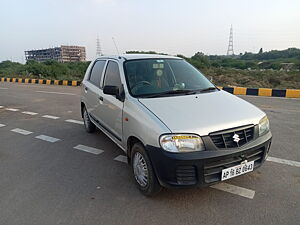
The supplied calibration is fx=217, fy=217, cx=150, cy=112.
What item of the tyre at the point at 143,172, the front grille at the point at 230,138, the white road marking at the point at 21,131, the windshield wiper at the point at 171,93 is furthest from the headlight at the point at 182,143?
the white road marking at the point at 21,131

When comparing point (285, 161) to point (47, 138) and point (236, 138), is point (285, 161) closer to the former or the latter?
point (236, 138)

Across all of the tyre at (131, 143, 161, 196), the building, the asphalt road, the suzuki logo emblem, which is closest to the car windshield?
the tyre at (131, 143, 161, 196)

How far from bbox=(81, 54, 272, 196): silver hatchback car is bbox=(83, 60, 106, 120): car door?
56cm

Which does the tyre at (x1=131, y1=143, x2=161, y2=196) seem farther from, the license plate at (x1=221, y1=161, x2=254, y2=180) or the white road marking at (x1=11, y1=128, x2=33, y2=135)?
the white road marking at (x1=11, y1=128, x2=33, y2=135)

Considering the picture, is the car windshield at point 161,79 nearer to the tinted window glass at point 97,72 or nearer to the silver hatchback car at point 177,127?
the silver hatchback car at point 177,127

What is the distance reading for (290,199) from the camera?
2.46 meters

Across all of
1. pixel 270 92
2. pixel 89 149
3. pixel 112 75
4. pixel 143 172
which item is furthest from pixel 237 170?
pixel 270 92

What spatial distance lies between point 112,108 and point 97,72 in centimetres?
124

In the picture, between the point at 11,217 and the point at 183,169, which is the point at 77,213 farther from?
the point at 183,169

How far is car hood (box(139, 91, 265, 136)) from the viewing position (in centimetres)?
215

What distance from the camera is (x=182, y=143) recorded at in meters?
2.11

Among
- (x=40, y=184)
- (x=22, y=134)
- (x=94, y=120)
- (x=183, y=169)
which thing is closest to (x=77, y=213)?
(x=40, y=184)

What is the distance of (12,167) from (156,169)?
248cm

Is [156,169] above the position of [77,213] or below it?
above
